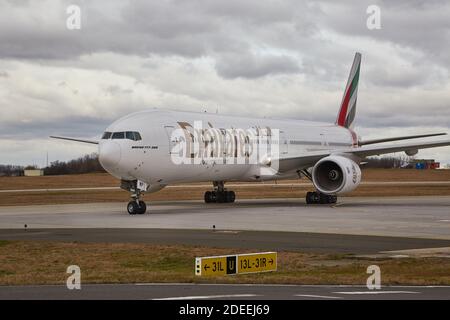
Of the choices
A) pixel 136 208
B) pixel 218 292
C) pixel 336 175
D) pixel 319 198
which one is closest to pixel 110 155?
pixel 136 208

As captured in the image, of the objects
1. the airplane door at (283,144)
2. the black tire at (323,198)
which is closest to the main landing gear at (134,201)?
the black tire at (323,198)

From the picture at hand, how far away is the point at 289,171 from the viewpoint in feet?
155

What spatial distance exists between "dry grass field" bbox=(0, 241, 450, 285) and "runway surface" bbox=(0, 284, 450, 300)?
2.37 ft

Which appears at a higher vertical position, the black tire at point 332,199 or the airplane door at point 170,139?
the airplane door at point 170,139

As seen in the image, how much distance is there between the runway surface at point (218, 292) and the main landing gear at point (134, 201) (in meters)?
21.3

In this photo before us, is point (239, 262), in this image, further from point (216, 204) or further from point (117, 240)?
point (216, 204)

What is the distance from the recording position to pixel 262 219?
33656mm

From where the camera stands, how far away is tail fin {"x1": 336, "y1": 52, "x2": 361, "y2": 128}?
57.4m

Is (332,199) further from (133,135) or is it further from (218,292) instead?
(218,292)

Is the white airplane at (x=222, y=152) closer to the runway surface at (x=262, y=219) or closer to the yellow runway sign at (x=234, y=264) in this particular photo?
the runway surface at (x=262, y=219)

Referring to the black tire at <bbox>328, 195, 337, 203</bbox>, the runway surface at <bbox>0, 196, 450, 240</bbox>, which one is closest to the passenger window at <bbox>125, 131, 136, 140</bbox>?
the runway surface at <bbox>0, 196, 450, 240</bbox>

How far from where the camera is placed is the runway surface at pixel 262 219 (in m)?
28.6
